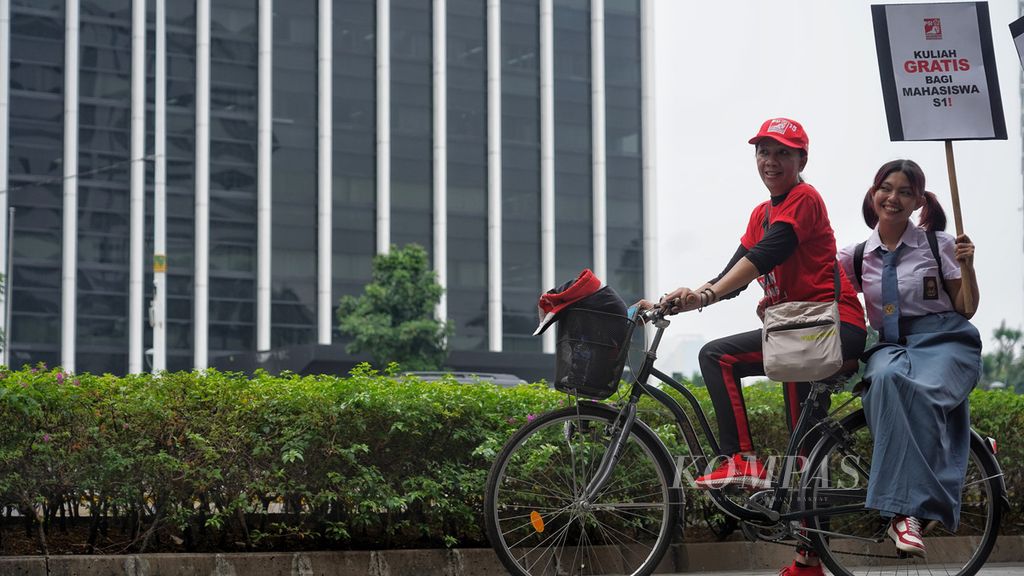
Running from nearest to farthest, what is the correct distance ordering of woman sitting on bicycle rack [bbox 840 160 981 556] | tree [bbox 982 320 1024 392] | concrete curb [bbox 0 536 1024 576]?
1. woman sitting on bicycle rack [bbox 840 160 981 556]
2. concrete curb [bbox 0 536 1024 576]
3. tree [bbox 982 320 1024 392]

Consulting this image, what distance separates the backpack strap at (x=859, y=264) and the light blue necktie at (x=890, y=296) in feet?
0.36

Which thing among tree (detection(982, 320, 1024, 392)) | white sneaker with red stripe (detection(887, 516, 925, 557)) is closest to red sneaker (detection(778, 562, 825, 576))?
white sneaker with red stripe (detection(887, 516, 925, 557))

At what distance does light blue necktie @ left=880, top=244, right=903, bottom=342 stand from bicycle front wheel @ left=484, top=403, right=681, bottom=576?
1.08m

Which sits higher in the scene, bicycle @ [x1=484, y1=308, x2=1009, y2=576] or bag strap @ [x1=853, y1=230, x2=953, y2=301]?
bag strap @ [x1=853, y1=230, x2=953, y2=301]

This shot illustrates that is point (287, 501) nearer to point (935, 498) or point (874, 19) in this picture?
point (935, 498)

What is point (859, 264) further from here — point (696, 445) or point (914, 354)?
point (696, 445)

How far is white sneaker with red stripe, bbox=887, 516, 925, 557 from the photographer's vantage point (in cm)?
478

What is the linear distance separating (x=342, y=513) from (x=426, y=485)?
1.48ft

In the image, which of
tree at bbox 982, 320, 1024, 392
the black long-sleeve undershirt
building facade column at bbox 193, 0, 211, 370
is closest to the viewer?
the black long-sleeve undershirt

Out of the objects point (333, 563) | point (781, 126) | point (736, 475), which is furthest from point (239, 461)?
point (781, 126)

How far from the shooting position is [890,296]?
17.3 ft

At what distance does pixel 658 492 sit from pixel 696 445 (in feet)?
0.80

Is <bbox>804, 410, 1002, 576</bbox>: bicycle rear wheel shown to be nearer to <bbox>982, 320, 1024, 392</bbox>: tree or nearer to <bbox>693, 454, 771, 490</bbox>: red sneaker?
<bbox>693, 454, 771, 490</bbox>: red sneaker

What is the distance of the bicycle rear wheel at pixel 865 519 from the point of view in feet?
16.6
